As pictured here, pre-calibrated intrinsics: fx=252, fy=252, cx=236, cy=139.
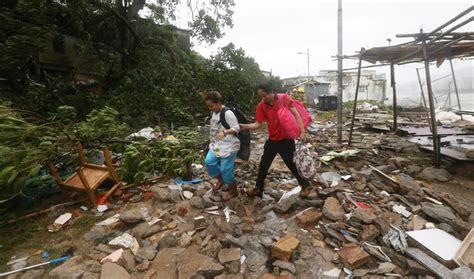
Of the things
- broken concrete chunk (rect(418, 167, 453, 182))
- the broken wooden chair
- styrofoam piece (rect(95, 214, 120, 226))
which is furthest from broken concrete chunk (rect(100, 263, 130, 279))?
broken concrete chunk (rect(418, 167, 453, 182))

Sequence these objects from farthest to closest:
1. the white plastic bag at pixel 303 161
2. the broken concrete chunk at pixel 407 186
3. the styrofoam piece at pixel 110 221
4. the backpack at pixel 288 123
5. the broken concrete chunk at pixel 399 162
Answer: the broken concrete chunk at pixel 399 162
the broken concrete chunk at pixel 407 186
the white plastic bag at pixel 303 161
the styrofoam piece at pixel 110 221
the backpack at pixel 288 123

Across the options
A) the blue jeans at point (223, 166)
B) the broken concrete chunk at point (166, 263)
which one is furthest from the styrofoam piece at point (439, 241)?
the broken concrete chunk at point (166, 263)

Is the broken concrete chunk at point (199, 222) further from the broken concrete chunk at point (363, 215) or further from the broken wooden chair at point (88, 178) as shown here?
the broken concrete chunk at point (363, 215)

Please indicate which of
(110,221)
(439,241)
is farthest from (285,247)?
(110,221)

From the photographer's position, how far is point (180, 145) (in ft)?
17.8

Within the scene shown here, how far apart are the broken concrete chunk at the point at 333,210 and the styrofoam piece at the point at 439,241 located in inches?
27.7

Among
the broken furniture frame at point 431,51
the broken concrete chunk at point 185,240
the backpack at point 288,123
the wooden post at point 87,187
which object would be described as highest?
the broken furniture frame at point 431,51

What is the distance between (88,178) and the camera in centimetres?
389

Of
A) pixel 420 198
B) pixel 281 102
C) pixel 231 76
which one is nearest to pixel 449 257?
pixel 420 198

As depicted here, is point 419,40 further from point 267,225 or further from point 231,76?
point 231,76

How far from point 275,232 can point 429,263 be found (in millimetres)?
1481

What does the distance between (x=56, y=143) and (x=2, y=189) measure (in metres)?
0.94

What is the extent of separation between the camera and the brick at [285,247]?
254 cm

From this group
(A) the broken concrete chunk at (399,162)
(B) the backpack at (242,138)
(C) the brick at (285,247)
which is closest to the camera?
(C) the brick at (285,247)
